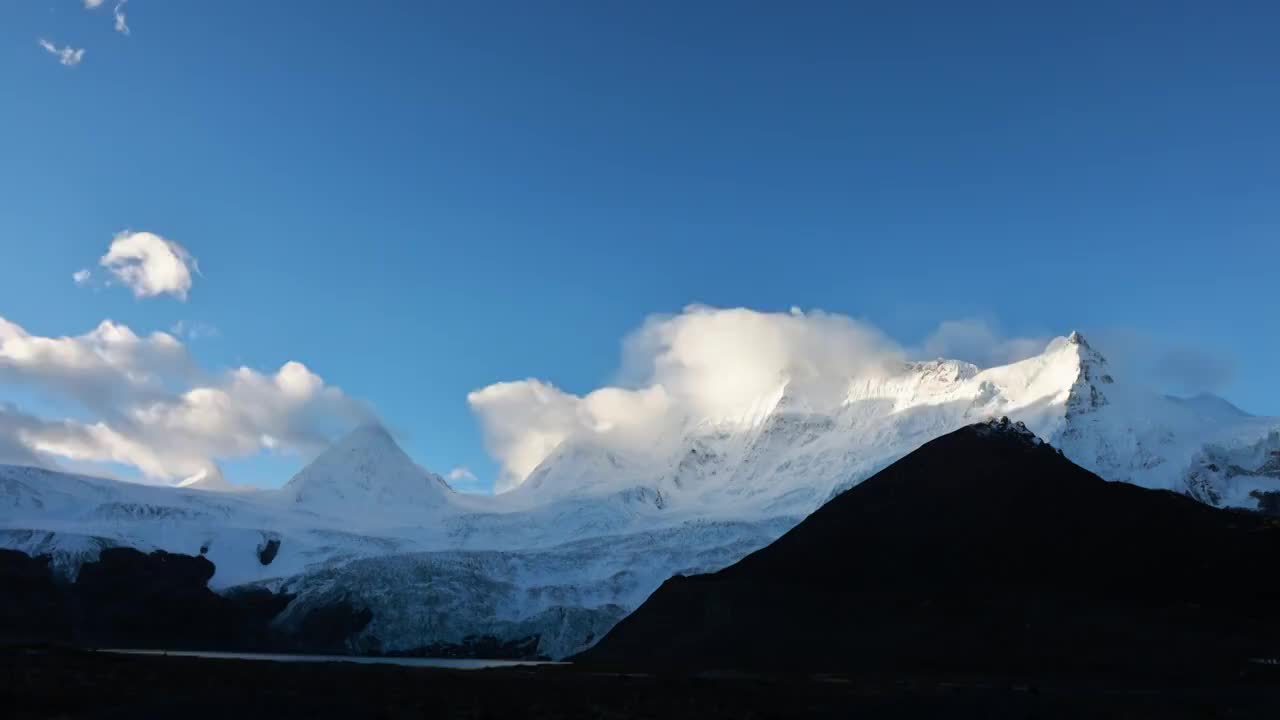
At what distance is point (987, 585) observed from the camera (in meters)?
153

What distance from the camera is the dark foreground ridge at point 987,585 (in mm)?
130000

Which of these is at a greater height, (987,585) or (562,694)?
(987,585)

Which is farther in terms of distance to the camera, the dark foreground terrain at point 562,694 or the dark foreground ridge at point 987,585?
the dark foreground ridge at point 987,585

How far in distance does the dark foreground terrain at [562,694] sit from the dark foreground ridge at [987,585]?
19.6 m

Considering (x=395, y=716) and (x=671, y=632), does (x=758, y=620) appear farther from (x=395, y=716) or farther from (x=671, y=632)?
(x=395, y=716)

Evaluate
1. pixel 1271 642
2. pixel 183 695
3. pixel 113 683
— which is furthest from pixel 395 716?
pixel 1271 642

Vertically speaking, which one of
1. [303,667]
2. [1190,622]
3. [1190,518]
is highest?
[1190,518]

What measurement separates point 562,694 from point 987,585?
290ft

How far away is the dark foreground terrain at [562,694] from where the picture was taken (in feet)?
225

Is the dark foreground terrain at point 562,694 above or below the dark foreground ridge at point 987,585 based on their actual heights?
below

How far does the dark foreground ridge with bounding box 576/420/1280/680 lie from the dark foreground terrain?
1964 cm

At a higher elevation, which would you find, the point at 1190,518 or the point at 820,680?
the point at 1190,518

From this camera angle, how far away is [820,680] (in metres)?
108

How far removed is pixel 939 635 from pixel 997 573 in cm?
2224
